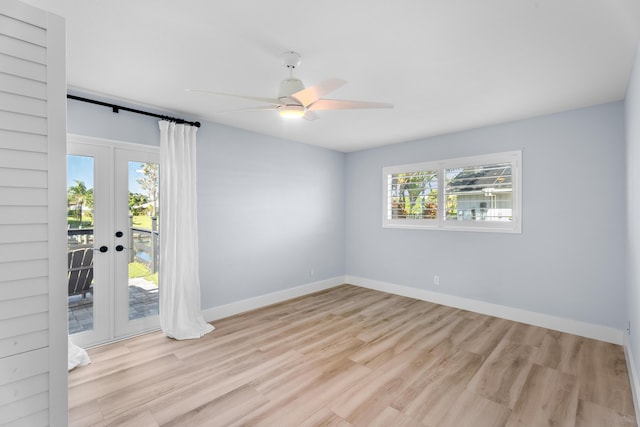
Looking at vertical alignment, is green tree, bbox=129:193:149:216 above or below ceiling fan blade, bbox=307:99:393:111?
below

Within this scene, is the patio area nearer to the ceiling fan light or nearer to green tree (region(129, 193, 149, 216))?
green tree (region(129, 193, 149, 216))

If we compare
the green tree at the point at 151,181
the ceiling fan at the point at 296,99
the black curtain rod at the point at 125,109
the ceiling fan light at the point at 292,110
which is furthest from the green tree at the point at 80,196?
the ceiling fan light at the point at 292,110

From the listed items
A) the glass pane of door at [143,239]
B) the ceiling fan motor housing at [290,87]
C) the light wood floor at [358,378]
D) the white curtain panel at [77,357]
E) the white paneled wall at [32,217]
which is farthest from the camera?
the glass pane of door at [143,239]

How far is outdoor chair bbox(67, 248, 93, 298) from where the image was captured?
302 centimetres

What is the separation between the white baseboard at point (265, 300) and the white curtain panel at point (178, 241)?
323 millimetres

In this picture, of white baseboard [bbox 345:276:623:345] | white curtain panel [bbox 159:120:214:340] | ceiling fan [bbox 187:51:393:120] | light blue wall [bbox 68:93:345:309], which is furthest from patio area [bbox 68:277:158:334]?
white baseboard [bbox 345:276:623:345]

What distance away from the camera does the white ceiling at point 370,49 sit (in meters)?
1.78

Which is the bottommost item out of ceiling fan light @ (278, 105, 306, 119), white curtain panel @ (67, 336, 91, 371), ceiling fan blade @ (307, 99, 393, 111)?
white curtain panel @ (67, 336, 91, 371)

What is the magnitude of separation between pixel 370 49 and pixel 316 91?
54cm

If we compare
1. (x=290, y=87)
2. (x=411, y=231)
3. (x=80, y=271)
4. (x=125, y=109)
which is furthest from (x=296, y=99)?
(x=411, y=231)

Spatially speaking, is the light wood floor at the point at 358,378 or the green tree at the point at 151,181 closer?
the light wood floor at the point at 358,378

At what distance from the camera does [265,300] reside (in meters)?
4.53

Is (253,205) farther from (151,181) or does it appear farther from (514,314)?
(514,314)

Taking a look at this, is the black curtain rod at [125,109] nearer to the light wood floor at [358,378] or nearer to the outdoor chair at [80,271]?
the outdoor chair at [80,271]
